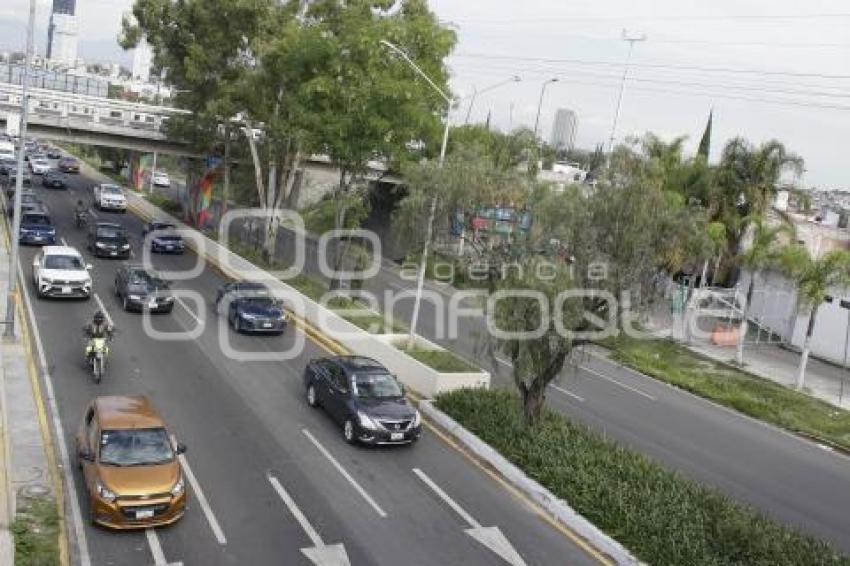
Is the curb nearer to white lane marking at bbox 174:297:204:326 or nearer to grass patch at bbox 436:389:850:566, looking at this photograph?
grass patch at bbox 436:389:850:566

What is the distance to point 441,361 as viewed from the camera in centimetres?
2500

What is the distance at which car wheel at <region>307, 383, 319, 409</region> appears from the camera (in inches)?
840

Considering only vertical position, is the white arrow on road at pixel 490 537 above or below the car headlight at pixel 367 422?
below

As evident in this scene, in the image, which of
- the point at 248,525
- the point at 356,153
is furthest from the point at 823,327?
the point at 248,525

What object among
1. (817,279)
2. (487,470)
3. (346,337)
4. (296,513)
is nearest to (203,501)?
(296,513)

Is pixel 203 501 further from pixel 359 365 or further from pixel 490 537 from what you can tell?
pixel 359 365

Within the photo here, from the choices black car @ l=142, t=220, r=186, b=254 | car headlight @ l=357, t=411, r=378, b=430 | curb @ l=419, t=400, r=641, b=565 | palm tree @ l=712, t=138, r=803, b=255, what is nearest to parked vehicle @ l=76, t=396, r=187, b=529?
car headlight @ l=357, t=411, r=378, b=430

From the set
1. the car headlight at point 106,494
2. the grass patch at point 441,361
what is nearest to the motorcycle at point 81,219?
the grass patch at point 441,361

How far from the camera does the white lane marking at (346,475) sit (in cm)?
1557

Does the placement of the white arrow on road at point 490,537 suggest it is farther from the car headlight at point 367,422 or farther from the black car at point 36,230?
the black car at point 36,230

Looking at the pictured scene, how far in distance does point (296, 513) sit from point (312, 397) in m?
6.67

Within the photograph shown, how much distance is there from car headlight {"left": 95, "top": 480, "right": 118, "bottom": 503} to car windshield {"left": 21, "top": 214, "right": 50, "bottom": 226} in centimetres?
3002

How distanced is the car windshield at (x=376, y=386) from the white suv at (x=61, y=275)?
14.3m

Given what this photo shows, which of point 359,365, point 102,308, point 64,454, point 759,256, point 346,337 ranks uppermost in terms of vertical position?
point 759,256
